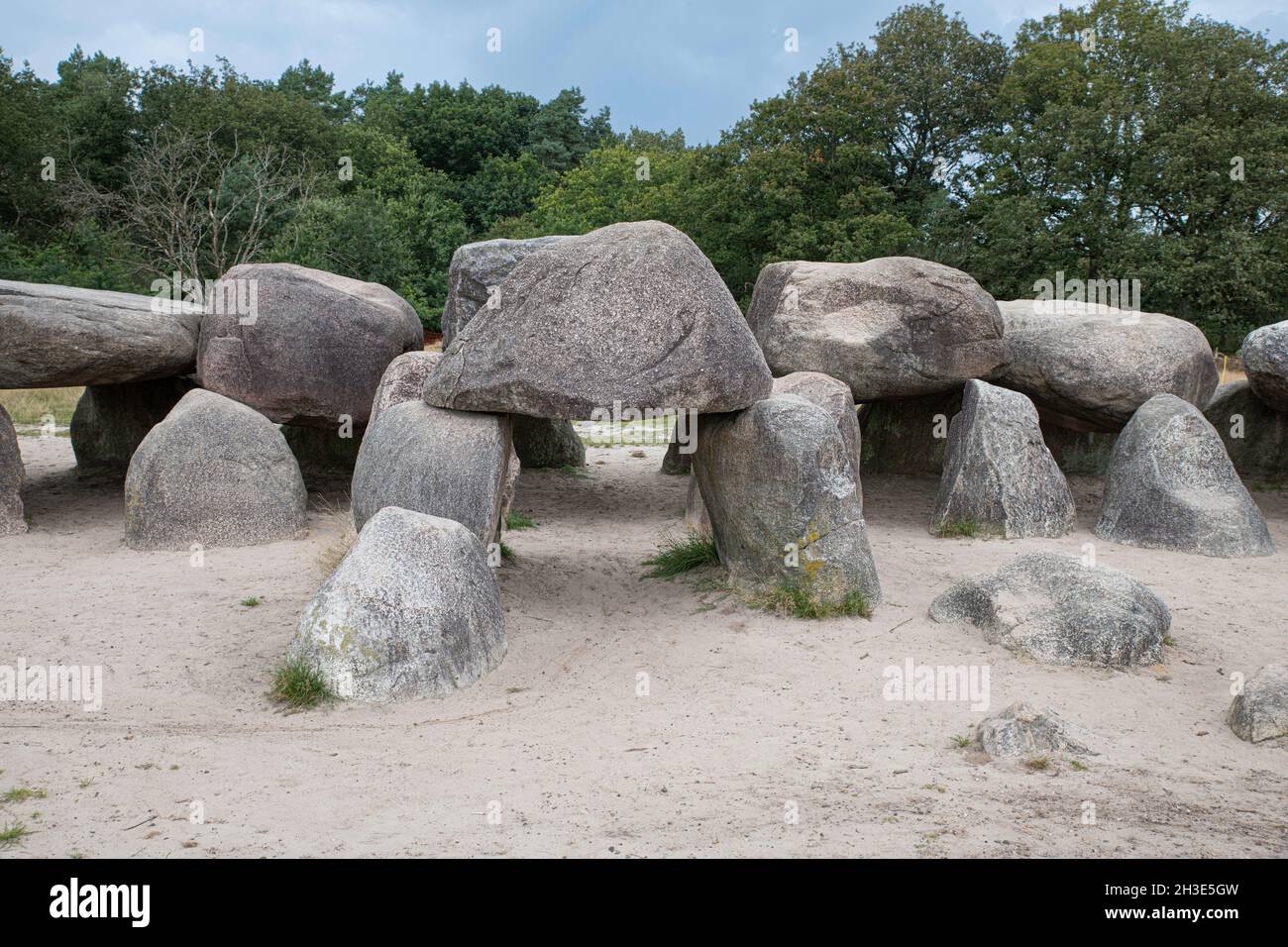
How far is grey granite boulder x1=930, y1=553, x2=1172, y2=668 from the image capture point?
6262 mm

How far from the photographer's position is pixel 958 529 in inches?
384

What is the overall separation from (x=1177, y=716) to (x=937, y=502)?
4.73 m

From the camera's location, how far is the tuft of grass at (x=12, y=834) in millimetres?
3873

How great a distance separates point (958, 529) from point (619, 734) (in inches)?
209

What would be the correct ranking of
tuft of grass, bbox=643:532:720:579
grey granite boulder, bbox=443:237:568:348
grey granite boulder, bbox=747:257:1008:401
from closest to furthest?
tuft of grass, bbox=643:532:720:579 → grey granite boulder, bbox=443:237:568:348 → grey granite boulder, bbox=747:257:1008:401

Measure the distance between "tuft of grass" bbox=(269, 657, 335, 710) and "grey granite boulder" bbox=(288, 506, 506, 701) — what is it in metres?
0.03

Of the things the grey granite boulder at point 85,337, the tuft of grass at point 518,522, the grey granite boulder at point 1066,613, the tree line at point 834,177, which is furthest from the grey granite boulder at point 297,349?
the tree line at point 834,177

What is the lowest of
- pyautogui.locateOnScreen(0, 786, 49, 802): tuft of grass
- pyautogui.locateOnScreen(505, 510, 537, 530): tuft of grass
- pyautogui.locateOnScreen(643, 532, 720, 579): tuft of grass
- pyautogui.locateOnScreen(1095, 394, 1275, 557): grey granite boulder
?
pyautogui.locateOnScreen(0, 786, 49, 802): tuft of grass

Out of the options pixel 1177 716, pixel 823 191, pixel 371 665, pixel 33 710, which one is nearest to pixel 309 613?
pixel 371 665

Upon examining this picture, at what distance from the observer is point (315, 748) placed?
5.01 m

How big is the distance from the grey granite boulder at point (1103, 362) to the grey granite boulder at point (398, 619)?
698 cm

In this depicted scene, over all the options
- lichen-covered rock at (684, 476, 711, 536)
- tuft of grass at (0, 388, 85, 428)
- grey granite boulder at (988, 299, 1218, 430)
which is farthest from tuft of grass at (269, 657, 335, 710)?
tuft of grass at (0, 388, 85, 428)

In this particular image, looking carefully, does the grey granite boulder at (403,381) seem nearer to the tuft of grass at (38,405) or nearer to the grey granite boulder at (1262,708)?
the grey granite boulder at (1262,708)

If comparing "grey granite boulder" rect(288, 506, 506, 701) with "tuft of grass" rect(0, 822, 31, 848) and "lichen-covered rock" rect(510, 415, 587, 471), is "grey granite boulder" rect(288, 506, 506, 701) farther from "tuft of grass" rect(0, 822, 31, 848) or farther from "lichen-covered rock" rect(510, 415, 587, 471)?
"lichen-covered rock" rect(510, 415, 587, 471)
